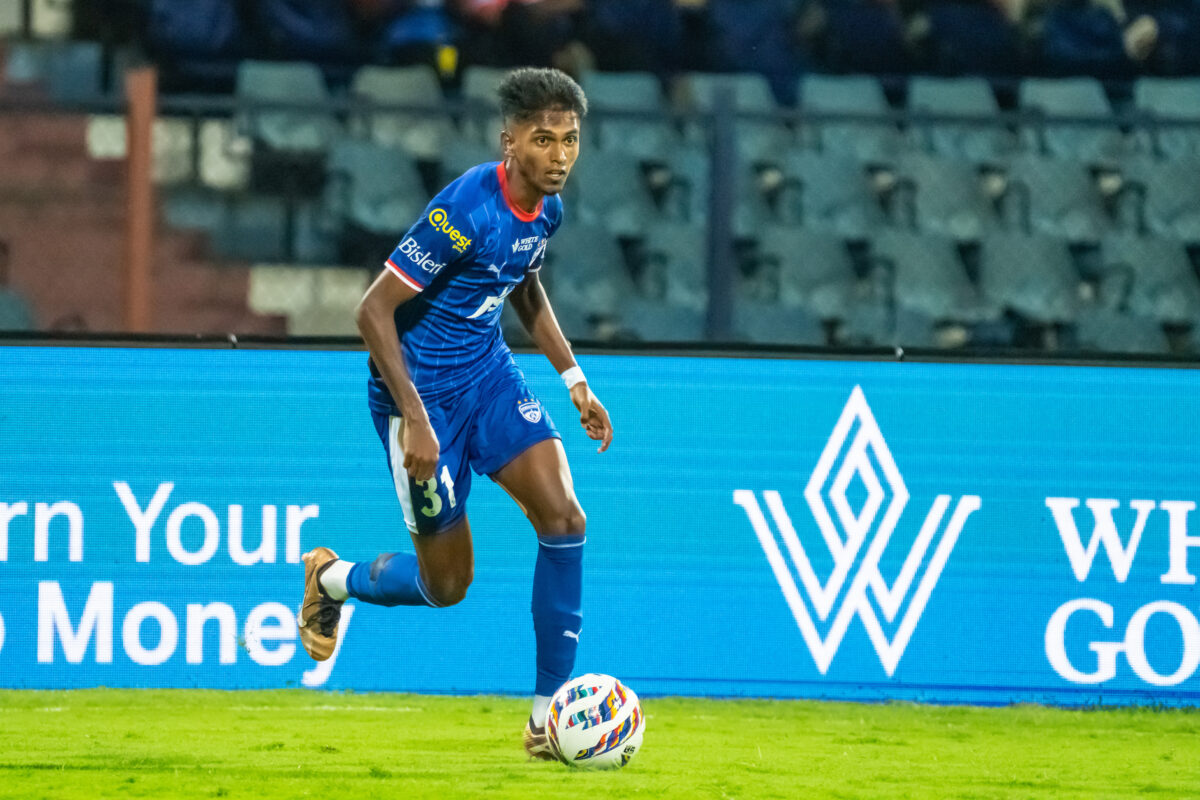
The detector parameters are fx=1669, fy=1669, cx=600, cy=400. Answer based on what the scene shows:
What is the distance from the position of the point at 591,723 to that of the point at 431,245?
1471 mm

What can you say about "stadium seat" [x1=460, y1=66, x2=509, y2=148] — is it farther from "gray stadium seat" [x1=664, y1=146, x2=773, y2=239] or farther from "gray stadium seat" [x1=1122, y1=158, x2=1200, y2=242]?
"gray stadium seat" [x1=1122, y1=158, x2=1200, y2=242]

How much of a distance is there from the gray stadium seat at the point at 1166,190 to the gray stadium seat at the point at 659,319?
273cm

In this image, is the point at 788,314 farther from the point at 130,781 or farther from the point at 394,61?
the point at 130,781

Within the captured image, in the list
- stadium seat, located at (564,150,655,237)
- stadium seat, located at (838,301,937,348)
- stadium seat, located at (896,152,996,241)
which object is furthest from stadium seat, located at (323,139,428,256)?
stadium seat, located at (896,152,996,241)

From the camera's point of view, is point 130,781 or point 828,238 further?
point 828,238

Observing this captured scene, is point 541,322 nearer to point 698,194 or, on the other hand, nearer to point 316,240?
point 698,194

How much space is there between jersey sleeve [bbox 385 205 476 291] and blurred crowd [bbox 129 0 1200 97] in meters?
5.57

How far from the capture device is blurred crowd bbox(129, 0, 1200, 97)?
33.9ft

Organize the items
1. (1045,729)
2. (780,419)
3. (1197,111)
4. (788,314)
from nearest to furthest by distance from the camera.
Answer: (1045,729)
(780,419)
(788,314)
(1197,111)

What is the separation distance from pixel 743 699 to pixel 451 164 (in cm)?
376

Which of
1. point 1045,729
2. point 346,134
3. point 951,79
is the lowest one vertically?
point 1045,729

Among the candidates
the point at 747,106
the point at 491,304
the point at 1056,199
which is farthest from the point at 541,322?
the point at 1056,199

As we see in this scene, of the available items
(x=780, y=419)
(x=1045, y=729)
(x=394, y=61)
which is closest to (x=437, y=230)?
(x=780, y=419)

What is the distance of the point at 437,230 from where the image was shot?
4.88 metres
